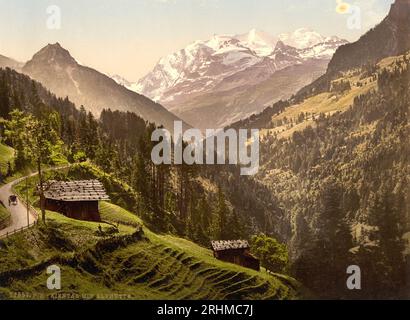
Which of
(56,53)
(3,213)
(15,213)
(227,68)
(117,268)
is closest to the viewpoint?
(117,268)

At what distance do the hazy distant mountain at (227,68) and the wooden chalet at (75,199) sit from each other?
17107 mm

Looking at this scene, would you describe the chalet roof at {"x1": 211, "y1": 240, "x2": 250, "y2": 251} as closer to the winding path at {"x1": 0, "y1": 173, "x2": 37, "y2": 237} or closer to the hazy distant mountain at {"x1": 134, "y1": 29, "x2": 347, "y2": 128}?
the winding path at {"x1": 0, "y1": 173, "x2": 37, "y2": 237}

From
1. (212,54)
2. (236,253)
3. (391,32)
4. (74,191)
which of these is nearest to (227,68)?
(391,32)

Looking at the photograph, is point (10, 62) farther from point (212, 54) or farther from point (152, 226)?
point (152, 226)

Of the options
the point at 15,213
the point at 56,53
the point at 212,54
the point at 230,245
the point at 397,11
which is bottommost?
the point at 230,245

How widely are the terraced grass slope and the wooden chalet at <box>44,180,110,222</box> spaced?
1.14m

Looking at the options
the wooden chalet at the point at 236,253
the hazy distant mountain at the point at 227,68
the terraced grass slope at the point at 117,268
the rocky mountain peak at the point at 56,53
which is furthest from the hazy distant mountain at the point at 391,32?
the rocky mountain peak at the point at 56,53

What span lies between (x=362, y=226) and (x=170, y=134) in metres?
28.3

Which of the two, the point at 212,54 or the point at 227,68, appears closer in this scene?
the point at 212,54

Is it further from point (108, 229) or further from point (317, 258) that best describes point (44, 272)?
Result: point (317, 258)

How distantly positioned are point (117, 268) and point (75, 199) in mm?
8782

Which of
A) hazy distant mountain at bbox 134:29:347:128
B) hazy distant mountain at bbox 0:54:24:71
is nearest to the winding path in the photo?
hazy distant mountain at bbox 0:54:24:71

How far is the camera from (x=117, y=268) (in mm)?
45812

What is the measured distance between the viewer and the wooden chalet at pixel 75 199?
4966 centimetres
